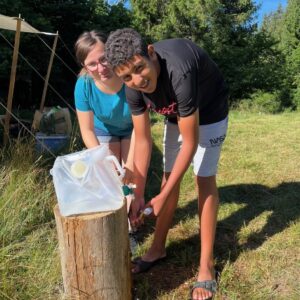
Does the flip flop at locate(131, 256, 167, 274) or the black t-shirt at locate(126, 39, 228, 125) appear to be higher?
the black t-shirt at locate(126, 39, 228, 125)

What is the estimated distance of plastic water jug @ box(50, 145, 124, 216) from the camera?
84.0 inches

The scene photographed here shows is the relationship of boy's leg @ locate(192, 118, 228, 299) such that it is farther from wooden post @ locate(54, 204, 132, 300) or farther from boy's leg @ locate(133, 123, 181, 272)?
wooden post @ locate(54, 204, 132, 300)

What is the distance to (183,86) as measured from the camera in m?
2.12

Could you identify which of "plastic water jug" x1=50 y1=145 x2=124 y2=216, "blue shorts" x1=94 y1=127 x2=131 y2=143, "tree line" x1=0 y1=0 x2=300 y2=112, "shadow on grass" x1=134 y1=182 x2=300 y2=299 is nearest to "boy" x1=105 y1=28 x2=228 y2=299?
"shadow on grass" x1=134 y1=182 x2=300 y2=299

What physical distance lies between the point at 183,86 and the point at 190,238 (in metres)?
1.70

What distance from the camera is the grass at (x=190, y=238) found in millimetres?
2570

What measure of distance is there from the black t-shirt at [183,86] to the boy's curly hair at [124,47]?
0.23m

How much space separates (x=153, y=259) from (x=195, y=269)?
307mm

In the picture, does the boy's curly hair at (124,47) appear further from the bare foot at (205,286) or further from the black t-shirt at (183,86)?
the bare foot at (205,286)

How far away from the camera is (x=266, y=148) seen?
6484mm

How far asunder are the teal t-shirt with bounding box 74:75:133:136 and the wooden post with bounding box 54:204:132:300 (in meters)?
0.97

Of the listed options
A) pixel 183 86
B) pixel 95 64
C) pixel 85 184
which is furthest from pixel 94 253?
pixel 95 64

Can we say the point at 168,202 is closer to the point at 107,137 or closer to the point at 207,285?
the point at 207,285

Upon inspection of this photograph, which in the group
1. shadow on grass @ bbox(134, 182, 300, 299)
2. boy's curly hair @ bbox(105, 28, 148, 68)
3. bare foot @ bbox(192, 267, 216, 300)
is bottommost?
shadow on grass @ bbox(134, 182, 300, 299)
